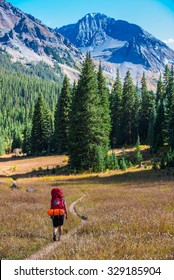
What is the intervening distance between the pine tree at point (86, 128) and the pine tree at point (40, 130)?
104 ft

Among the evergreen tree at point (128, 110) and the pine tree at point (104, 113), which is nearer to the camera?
the pine tree at point (104, 113)

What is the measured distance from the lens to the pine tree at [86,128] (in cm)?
4567

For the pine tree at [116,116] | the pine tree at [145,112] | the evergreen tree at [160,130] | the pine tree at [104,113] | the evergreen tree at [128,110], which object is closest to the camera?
the pine tree at [104,113]

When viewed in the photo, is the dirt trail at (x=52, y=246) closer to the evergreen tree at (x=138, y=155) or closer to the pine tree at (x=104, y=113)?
the pine tree at (x=104, y=113)

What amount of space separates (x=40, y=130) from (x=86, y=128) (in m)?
34.4

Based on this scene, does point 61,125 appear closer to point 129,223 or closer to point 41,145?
point 41,145

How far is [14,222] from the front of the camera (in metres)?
14.1

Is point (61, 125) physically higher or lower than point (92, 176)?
higher

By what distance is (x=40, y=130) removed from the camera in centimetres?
7912

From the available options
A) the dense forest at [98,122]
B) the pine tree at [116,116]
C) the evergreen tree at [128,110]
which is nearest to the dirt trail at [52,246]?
the dense forest at [98,122]
